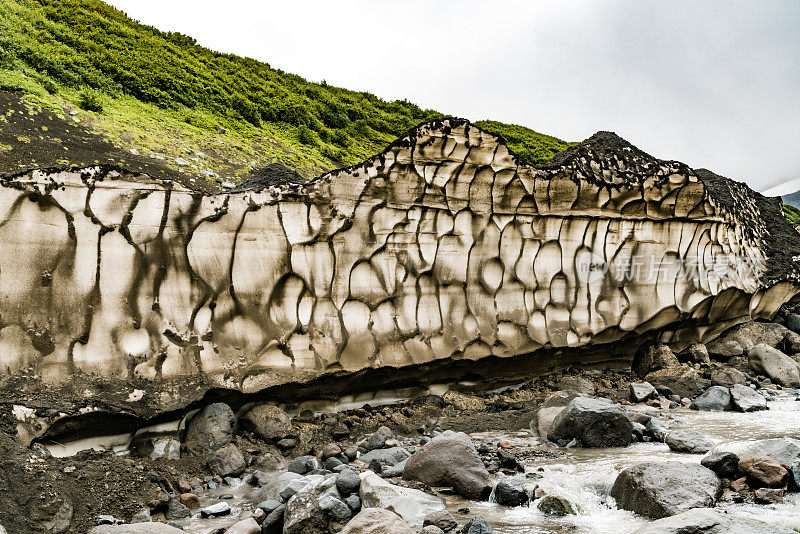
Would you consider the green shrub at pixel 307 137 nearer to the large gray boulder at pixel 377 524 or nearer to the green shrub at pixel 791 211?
the large gray boulder at pixel 377 524

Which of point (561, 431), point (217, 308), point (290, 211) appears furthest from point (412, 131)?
point (561, 431)

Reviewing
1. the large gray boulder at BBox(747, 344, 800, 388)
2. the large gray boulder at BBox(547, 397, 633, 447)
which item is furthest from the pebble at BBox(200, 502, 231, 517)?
the large gray boulder at BBox(747, 344, 800, 388)

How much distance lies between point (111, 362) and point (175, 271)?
2.83ft

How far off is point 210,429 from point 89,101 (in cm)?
1065

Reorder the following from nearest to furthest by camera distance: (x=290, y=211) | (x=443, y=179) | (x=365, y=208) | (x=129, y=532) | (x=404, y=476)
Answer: (x=129, y=532) < (x=404, y=476) < (x=290, y=211) < (x=365, y=208) < (x=443, y=179)

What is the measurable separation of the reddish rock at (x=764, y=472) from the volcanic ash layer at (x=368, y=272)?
10.3ft

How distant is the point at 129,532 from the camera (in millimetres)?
3117

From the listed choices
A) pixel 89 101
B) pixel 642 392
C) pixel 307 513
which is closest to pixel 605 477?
pixel 307 513

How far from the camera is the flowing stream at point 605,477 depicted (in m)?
3.43

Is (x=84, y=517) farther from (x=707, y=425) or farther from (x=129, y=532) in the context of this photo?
(x=707, y=425)

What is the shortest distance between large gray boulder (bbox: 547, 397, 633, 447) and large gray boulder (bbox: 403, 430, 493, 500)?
1366 millimetres

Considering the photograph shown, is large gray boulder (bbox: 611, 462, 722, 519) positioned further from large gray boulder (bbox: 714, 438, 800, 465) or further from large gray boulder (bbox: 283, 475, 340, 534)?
large gray boulder (bbox: 283, 475, 340, 534)

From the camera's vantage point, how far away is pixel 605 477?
4.27 metres

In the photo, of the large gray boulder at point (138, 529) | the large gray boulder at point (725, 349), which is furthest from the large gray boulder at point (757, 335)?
the large gray boulder at point (138, 529)
